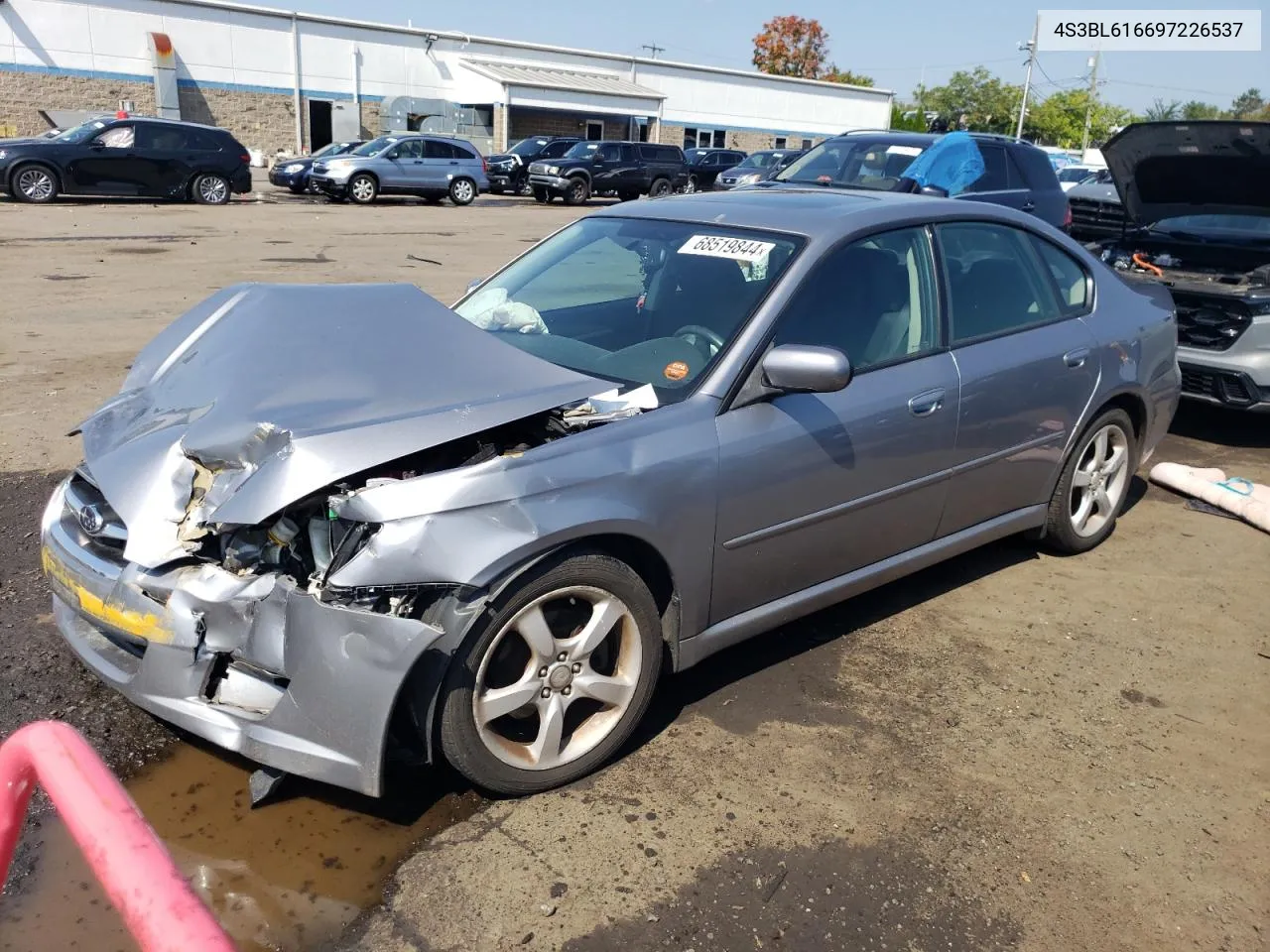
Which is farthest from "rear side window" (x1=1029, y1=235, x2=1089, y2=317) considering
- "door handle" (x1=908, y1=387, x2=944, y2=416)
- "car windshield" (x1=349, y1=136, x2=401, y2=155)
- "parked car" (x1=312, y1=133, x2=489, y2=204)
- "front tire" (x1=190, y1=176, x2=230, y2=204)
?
"car windshield" (x1=349, y1=136, x2=401, y2=155)

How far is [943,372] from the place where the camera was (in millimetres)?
3854

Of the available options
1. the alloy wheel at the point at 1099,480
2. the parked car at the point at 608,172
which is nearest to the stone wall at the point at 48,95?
the parked car at the point at 608,172

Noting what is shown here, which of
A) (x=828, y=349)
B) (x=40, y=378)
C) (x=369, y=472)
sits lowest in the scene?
(x=40, y=378)

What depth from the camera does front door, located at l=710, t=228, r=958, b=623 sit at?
3279mm

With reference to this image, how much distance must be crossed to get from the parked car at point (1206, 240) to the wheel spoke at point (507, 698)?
14.7 ft

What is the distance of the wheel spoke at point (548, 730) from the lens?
2.93 metres

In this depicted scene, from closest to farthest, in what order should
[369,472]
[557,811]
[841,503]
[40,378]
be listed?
1. [369,472]
2. [557,811]
3. [841,503]
4. [40,378]

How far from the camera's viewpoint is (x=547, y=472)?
2.79 m

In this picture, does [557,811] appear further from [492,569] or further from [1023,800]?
[1023,800]

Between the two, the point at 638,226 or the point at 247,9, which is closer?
the point at 638,226

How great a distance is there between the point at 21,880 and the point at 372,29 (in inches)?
1566

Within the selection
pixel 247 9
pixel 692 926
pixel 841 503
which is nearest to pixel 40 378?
pixel 841 503

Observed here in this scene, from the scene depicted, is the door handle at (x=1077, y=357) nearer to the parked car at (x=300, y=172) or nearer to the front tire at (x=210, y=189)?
the front tire at (x=210, y=189)

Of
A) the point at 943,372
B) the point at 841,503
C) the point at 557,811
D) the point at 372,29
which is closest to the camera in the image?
the point at 557,811
